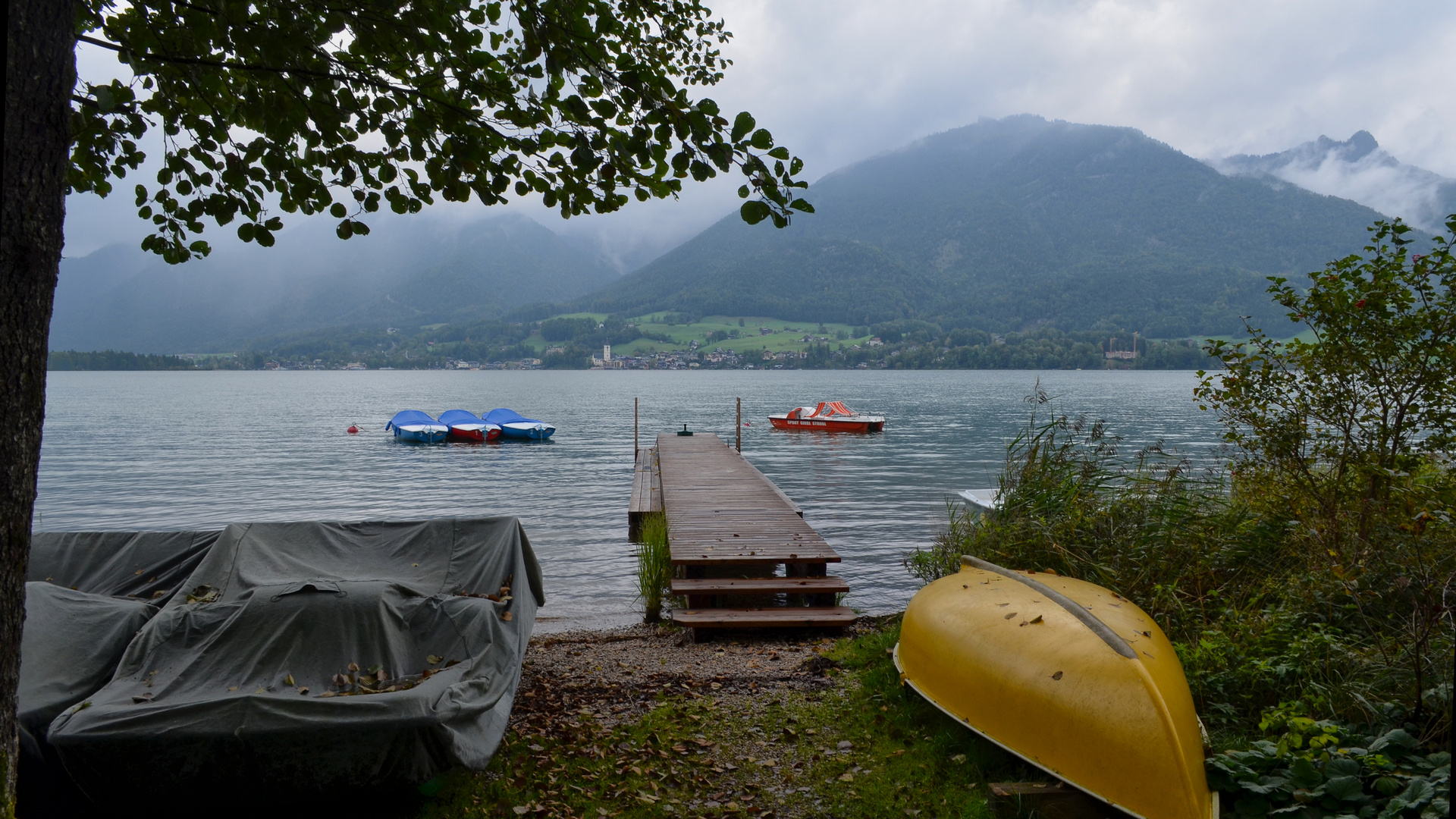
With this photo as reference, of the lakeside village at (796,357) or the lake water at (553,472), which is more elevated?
the lakeside village at (796,357)

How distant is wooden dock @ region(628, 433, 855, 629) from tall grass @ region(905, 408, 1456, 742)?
123cm

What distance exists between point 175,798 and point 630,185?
380 centimetres

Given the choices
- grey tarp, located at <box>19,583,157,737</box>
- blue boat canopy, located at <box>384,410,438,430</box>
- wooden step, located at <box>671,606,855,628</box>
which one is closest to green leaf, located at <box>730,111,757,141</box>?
grey tarp, located at <box>19,583,157,737</box>

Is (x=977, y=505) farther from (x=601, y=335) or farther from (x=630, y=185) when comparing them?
(x=601, y=335)

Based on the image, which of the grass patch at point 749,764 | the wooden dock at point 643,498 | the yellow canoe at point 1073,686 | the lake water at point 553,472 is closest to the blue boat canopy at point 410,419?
the lake water at point 553,472

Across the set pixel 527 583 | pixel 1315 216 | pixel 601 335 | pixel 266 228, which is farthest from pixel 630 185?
pixel 1315 216

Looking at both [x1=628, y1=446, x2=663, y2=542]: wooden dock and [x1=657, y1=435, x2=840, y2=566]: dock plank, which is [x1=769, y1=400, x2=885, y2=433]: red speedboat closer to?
[x1=628, y1=446, x2=663, y2=542]: wooden dock

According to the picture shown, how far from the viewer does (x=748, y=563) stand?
9664 mm

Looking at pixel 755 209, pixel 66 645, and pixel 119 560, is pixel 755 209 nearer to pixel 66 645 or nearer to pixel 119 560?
pixel 66 645

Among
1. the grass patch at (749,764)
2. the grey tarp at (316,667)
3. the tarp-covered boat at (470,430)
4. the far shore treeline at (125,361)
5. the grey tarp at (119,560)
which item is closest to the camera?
the grey tarp at (316,667)

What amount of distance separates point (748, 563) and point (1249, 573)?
490 cm

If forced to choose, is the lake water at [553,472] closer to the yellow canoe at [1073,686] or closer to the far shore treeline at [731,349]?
the yellow canoe at [1073,686]

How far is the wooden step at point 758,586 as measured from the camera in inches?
356

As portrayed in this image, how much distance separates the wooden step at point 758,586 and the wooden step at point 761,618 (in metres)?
0.22
